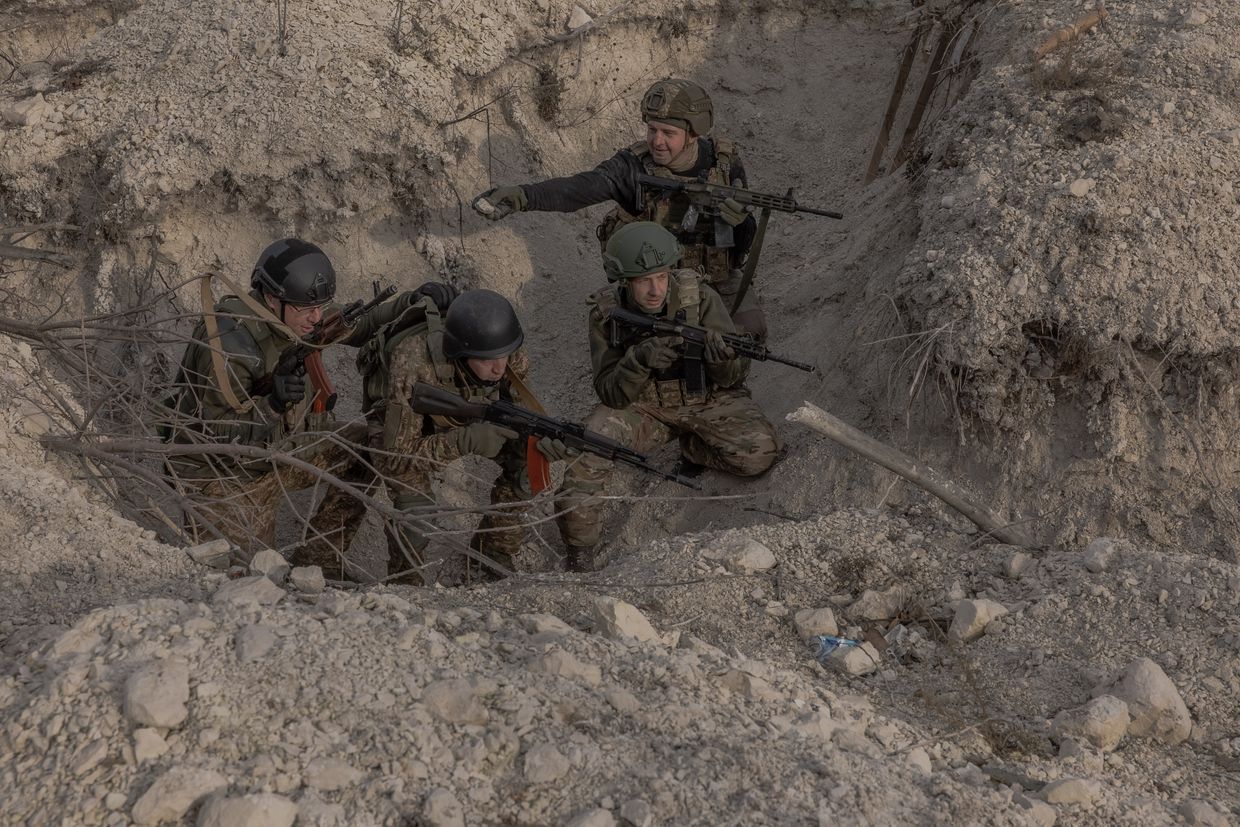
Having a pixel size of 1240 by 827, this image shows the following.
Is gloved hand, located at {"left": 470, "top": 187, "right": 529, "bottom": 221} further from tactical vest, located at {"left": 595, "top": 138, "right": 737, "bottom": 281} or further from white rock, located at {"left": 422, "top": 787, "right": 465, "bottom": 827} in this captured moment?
white rock, located at {"left": 422, "top": 787, "right": 465, "bottom": 827}

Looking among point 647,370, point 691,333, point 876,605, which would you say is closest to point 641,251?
point 691,333

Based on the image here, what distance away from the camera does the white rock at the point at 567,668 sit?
340cm

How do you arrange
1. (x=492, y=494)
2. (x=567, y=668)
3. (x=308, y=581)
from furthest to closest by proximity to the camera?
1. (x=492, y=494)
2. (x=308, y=581)
3. (x=567, y=668)

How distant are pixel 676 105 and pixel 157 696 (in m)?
5.06

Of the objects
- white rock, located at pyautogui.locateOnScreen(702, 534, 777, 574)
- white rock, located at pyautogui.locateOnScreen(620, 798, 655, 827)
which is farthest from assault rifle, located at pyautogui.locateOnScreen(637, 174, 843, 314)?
white rock, located at pyautogui.locateOnScreen(620, 798, 655, 827)

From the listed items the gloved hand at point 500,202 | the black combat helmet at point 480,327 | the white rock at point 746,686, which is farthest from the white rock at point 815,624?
the gloved hand at point 500,202

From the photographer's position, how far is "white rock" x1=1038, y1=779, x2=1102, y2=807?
3.23m

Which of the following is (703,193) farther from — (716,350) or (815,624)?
(815,624)

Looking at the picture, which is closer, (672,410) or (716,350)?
(716,350)

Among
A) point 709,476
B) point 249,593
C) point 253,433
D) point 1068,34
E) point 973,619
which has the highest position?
point 1068,34

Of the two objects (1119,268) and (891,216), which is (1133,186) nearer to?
(1119,268)

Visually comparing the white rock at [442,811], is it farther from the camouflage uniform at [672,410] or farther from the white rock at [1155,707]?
the camouflage uniform at [672,410]

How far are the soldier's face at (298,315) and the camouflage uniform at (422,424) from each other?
1.37 ft

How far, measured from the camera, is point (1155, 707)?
3711mm
